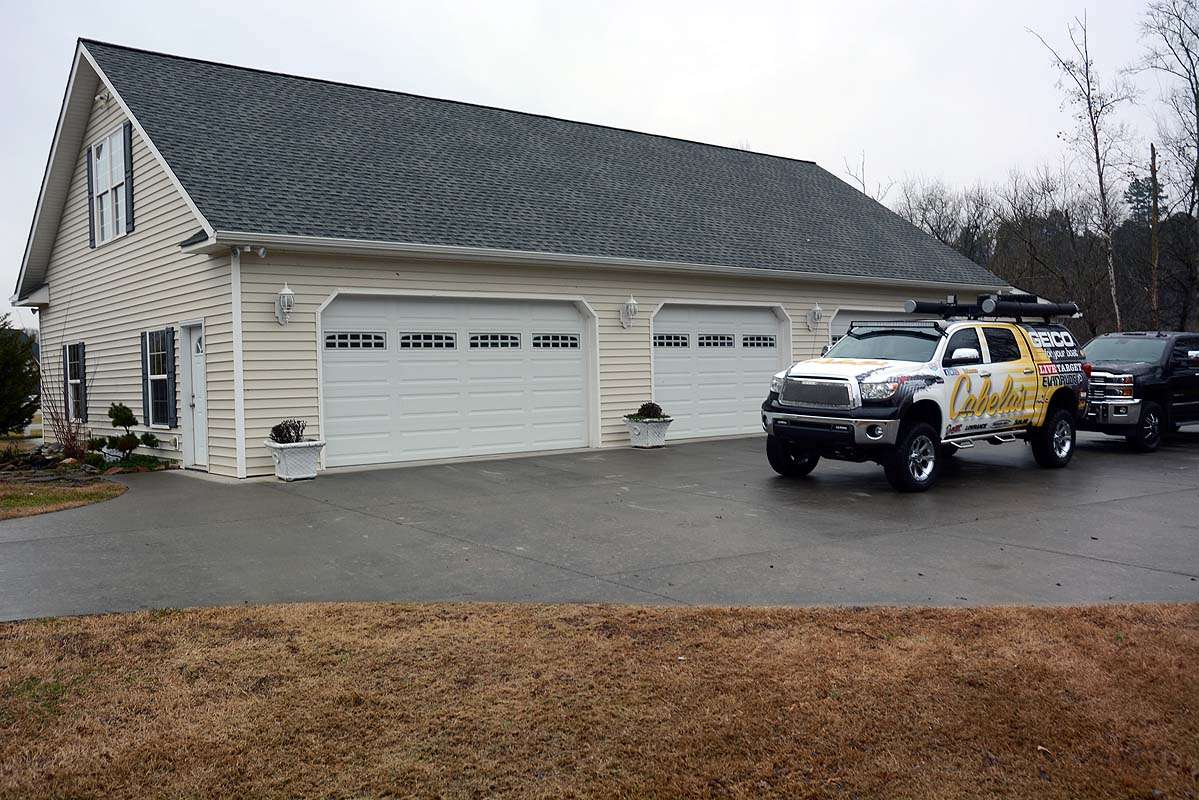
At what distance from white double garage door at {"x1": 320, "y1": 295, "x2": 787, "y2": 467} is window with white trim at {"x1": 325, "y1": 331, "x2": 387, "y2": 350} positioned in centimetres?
1

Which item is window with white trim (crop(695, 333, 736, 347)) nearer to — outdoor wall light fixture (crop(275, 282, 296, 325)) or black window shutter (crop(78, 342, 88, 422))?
outdoor wall light fixture (crop(275, 282, 296, 325))

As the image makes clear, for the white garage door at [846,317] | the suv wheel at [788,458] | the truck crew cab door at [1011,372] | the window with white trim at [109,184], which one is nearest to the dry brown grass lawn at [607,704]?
the suv wheel at [788,458]

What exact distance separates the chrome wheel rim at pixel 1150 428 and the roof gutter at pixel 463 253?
6203mm

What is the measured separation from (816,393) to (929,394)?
131 centimetres

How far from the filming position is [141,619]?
6.08 meters

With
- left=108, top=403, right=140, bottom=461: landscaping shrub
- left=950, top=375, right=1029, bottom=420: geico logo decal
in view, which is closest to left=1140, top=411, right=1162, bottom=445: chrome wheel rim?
left=950, top=375, right=1029, bottom=420: geico logo decal

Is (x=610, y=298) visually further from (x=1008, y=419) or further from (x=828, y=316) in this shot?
(x=1008, y=419)

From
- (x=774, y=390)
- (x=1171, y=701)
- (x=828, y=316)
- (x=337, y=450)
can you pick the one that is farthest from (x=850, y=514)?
(x=828, y=316)

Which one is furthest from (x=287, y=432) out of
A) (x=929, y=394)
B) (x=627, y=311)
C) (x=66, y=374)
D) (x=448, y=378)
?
(x=66, y=374)

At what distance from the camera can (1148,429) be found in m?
15.3

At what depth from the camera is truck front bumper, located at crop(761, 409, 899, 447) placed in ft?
35.6

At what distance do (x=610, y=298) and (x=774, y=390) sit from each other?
17.2ft

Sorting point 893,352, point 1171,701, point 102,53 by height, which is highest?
point 102,53

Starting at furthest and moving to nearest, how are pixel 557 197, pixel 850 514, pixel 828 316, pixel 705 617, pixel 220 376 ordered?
1. pixel 828 316
2. pixel 557 197
3. pixel 220 376
4. pixel 850 514
5. pixel 705 617
